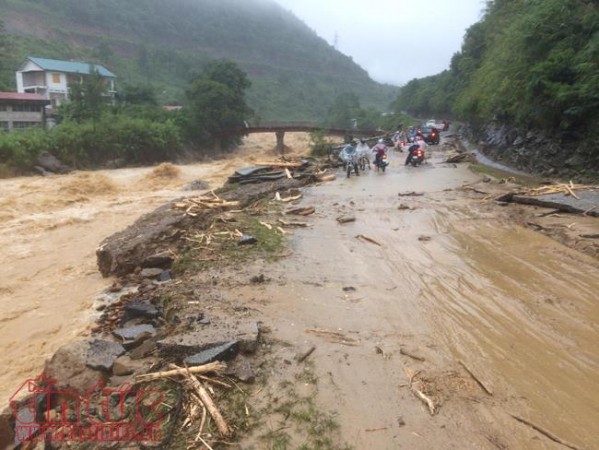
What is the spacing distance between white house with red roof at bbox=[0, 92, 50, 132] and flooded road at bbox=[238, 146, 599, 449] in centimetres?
3994

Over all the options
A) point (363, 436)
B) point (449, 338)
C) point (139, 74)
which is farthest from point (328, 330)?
point (139, 74)

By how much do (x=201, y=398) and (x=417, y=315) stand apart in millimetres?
3354

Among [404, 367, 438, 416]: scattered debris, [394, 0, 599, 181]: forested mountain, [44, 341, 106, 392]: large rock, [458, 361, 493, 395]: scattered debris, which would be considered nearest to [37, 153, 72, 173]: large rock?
[394, 0, 599, 181]: forested mountain

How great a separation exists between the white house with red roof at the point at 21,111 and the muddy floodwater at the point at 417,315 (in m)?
31.7

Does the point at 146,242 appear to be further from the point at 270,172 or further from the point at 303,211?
the point at 270,172

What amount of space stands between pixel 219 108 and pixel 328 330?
4085cm

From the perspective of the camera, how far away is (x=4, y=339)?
7855mm

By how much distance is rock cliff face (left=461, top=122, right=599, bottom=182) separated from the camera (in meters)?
15.7

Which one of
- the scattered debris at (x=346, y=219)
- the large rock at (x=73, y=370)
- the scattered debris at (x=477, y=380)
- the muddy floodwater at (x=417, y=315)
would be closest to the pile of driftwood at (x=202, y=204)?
the muddy floodwater at (x=417, y=315)

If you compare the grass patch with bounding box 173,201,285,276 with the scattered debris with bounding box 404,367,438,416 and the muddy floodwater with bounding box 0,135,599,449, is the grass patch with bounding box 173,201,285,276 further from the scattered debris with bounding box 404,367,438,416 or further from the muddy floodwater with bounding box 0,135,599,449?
the scattered debris with bounding box 404,367,438,416

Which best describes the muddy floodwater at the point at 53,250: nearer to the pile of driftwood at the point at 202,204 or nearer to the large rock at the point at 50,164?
the large rock at the point at 50,164

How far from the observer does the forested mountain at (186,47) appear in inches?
3125

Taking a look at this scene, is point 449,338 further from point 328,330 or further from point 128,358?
point 128,358

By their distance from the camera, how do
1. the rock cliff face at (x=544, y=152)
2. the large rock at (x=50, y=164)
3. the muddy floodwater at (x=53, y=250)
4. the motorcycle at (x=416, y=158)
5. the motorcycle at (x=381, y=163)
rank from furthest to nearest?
the large rock at (x=50, y=164)
the motorcycle at (x=416, y=158)
the motorcycle at (x=381, y=163)
the rock cliff face at (x=544, y=152)
the muddy floodwater at (x=53, y=250)
